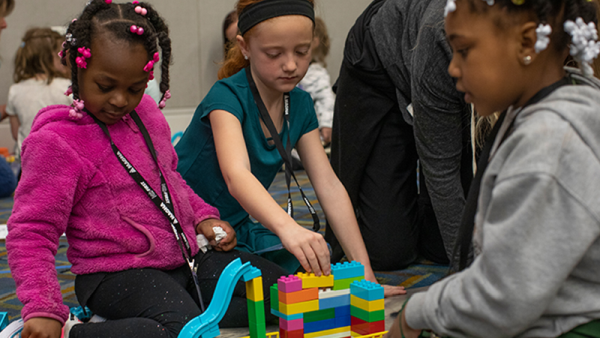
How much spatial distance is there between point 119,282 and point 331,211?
0.52 m

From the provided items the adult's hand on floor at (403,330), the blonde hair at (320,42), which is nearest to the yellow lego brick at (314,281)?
the adult's hand on floor at (403,330)

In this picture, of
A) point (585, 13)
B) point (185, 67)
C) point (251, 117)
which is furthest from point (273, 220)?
point (185, 67)

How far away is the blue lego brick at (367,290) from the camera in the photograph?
0.98m

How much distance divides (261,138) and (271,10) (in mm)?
319

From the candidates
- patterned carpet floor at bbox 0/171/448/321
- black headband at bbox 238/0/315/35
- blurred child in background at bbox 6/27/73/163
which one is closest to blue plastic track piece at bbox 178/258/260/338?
black headband at bbox 238/0/315/35

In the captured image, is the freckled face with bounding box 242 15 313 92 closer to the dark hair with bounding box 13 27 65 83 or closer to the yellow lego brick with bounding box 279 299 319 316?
the yellow lego brick with bounding box 279 299 319 316

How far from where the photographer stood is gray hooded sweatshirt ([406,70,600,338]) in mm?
624

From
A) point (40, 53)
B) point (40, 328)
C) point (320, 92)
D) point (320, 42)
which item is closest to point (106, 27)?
point (40, 328)

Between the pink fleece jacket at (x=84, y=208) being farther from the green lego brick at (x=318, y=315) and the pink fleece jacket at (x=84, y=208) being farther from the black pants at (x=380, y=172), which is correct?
the black pants at (x=380, y=172)

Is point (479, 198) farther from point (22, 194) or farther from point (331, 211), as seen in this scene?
point (22, 194)

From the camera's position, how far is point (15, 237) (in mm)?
1056

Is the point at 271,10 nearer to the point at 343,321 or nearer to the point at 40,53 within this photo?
the point at 343,321

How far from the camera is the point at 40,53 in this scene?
351cm

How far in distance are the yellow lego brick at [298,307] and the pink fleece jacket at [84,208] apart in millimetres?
367
